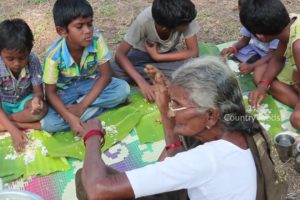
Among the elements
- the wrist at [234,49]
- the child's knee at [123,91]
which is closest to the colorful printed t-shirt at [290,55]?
the wrist at [234,49]

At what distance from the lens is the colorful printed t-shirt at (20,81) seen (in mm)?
3203

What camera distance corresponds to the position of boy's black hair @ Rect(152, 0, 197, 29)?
3326 millimetres

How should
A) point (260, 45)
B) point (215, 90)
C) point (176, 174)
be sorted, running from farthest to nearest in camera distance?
point (260, 45), point (215, 90), point (176, 174)

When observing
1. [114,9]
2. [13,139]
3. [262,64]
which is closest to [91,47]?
[13,139]

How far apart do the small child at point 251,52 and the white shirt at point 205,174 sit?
2026 millimetres

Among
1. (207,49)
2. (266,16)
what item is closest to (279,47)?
(266,16)

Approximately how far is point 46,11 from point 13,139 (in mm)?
2127

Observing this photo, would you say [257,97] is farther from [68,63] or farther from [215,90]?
[215,90]

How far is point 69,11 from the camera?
3078 mm

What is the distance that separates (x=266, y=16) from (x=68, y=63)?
4.62 ft

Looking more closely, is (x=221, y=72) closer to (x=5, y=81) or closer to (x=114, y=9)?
(x=5, y=81)

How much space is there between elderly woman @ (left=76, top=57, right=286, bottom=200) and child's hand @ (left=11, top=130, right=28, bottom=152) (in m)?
1.25

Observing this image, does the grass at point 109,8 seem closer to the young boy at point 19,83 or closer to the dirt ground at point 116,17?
the dirt ground at point 116,17

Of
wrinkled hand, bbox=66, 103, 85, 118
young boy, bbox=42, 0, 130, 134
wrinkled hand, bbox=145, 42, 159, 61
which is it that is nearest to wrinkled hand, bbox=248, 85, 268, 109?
wrinkled hand, bbox=145, 42, 159, 61
